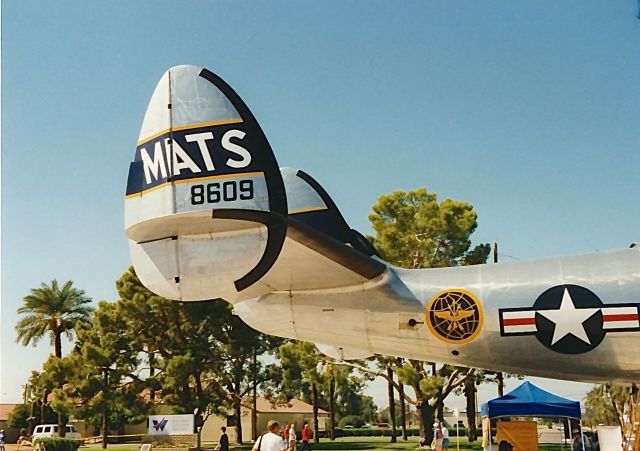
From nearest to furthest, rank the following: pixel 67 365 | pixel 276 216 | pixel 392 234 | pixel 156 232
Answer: pixel 276 216
pixel 156 232
pixel 392 234
pixel 67 365

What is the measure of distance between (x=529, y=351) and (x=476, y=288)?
1223 millimetres

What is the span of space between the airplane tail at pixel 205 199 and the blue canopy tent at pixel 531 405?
8.63 meters

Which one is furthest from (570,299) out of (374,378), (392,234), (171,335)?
(171,335)

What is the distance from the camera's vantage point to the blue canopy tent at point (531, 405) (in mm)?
16125

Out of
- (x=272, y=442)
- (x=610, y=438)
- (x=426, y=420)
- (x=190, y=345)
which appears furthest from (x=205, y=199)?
(x=190, y=345)

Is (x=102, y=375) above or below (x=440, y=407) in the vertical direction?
above

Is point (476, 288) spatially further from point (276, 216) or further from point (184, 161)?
point (184, 161)

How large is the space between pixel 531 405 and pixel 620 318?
23.9 feet

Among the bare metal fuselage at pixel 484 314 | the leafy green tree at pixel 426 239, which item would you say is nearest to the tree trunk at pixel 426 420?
the leafy green tree at pixel 426 239

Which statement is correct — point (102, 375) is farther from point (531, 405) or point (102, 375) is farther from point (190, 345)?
point (531, 405)

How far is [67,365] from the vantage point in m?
35.2

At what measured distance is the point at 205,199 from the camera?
29.9 feet

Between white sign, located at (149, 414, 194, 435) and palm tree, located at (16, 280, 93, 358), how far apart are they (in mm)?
20452

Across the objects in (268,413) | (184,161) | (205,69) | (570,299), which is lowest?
(268,413)
